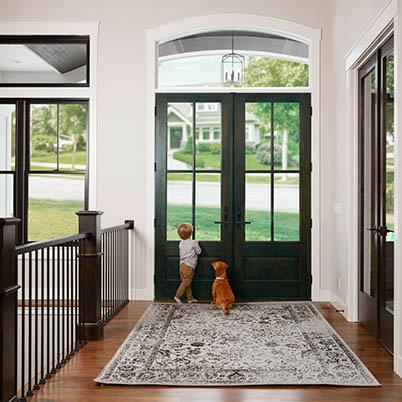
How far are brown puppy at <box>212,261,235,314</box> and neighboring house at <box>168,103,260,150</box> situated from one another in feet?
4.80

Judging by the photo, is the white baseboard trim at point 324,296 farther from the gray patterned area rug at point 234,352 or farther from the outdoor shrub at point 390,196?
the outdoor shrub at point 390,196

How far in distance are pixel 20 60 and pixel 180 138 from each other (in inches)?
78.3

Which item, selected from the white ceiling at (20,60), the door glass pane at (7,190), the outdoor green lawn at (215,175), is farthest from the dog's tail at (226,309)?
the white ceiling at (20,60)

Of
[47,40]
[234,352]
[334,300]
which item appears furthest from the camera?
[47,40]

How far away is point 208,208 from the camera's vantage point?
7.24 meters

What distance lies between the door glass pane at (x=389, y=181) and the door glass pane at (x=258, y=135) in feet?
7.94

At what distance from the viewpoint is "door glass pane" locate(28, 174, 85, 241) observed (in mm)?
7352

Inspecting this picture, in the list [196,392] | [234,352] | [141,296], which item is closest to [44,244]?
[196,392]

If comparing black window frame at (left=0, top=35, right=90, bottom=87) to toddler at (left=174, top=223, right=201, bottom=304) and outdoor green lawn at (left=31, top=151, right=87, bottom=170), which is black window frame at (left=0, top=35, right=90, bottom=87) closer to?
outdoor green lawn at (left=31, top=151, right=87, bottom=170)

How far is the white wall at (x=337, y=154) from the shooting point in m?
6.05

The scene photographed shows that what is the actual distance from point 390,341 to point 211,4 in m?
4.22

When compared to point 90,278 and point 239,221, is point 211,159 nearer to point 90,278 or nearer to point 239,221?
point 239,221

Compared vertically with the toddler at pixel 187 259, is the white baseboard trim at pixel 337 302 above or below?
below

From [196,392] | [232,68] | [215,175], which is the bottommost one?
[196,392]
